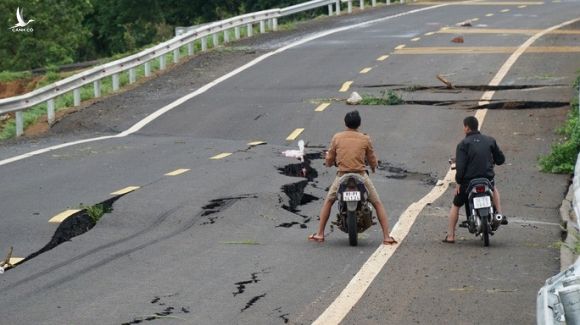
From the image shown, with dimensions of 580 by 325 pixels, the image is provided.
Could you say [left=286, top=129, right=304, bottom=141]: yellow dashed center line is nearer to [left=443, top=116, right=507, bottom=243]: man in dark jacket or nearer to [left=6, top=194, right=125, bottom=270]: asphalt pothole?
[left=6, top=194, right=125, bottom=270]: asphalt pothole

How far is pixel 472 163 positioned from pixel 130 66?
743 inches

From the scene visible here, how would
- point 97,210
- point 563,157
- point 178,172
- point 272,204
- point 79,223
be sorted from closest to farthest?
point 79,223
point 97,210
point 272,204
point 178,172
point 563,157

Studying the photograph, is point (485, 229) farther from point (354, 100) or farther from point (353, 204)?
point (354, 100)

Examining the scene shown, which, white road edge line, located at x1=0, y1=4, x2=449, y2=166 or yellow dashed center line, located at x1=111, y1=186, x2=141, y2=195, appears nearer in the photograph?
yellow dashed center line, located at x1=111, y1=186, x2=141, y2=195

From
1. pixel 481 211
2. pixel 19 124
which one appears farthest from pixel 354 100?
pixel 481 211

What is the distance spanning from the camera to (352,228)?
14.0 metres

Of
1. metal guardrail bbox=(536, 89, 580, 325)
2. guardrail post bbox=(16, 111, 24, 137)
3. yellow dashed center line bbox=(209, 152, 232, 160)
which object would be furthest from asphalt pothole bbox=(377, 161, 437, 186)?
metal guardrail bbox=(536, 89, 580, 325)

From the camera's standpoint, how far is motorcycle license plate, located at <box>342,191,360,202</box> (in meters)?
14.1

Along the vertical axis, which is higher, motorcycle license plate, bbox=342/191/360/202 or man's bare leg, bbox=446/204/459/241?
motorcycle license plate, bbox=342/191/360/202

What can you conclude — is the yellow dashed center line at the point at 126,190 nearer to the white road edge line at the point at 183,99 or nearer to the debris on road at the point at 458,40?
the white road edge line at the point at 183,99

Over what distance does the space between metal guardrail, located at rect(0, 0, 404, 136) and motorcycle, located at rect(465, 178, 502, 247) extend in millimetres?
13319

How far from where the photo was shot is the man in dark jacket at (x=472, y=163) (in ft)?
47.8

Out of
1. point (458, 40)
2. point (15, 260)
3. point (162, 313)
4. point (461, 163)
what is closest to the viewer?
point (162, 313)

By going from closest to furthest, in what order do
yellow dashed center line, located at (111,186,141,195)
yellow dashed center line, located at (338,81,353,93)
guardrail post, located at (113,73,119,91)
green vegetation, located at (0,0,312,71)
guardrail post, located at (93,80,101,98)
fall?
yellow dashed center line, located at (111,186,141,195) → yellow dashed center line, located at (338,81,353,93) → guardrail post, located at (93,80,101,98) → guardrail post, located at (113,73,119,91) → green vegetation, located at (0,0,312,71)
